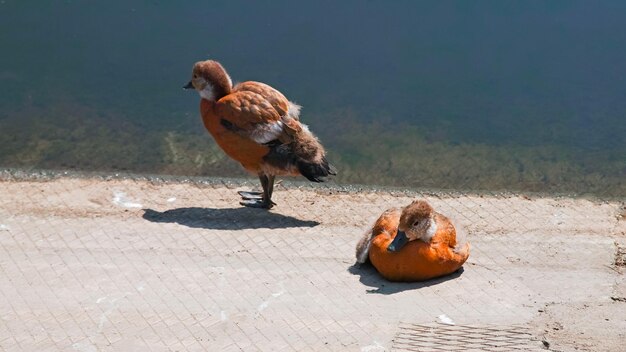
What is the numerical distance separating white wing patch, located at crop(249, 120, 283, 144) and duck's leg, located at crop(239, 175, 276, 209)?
0.50m

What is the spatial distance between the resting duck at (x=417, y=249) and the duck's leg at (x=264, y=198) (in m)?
1.96

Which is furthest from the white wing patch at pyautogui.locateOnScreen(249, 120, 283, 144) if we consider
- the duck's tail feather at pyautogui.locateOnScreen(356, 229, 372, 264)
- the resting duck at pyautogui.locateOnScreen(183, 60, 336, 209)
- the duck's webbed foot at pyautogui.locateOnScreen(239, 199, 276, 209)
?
the duck's tail feather at pyautogui.locateOnScreen(356, 229, 372, 264)

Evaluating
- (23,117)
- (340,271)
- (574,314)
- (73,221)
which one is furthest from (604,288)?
(23,117)

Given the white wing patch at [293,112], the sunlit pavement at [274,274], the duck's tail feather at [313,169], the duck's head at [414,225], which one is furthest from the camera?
the white wing patch at [293,112]

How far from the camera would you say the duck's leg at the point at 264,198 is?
10657mm

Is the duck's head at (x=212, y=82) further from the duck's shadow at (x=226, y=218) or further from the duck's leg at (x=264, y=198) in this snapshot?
the duck's shadow at (x=226, y=218)

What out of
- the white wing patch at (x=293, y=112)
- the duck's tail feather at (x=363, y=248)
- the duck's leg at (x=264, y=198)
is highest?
the white wing patch at (x=293, y=112)

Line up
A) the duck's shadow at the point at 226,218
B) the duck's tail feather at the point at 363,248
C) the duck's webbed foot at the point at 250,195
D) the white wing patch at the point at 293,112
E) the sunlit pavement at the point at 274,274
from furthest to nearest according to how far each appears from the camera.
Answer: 1. the duck's webbed foot at the point at 250,195
2. the white wing patch at the point at 293,112
3. the duck's shadow at the point at 226,218
4. the duck's tail feather at the point at 363,248
5. the sunlit pavement at the point at 274,274

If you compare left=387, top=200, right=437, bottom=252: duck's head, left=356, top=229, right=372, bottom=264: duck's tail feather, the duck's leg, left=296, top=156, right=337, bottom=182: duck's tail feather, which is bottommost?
the duck's leg

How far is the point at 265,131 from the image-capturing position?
33.7ft

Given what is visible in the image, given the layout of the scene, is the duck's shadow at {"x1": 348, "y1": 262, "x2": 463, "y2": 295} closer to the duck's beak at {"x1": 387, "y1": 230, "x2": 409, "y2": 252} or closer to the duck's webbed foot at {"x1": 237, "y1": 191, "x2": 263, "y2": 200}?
the duck's beak at {"x1": 387, "y1": 230, "x2": 409, "y2": 252}

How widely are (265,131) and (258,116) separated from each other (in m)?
0.16

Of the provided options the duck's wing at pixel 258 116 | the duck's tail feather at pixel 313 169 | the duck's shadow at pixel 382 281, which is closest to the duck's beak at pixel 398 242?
the duck's shadow at pixel 382 281

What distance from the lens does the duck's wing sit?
1025cm
